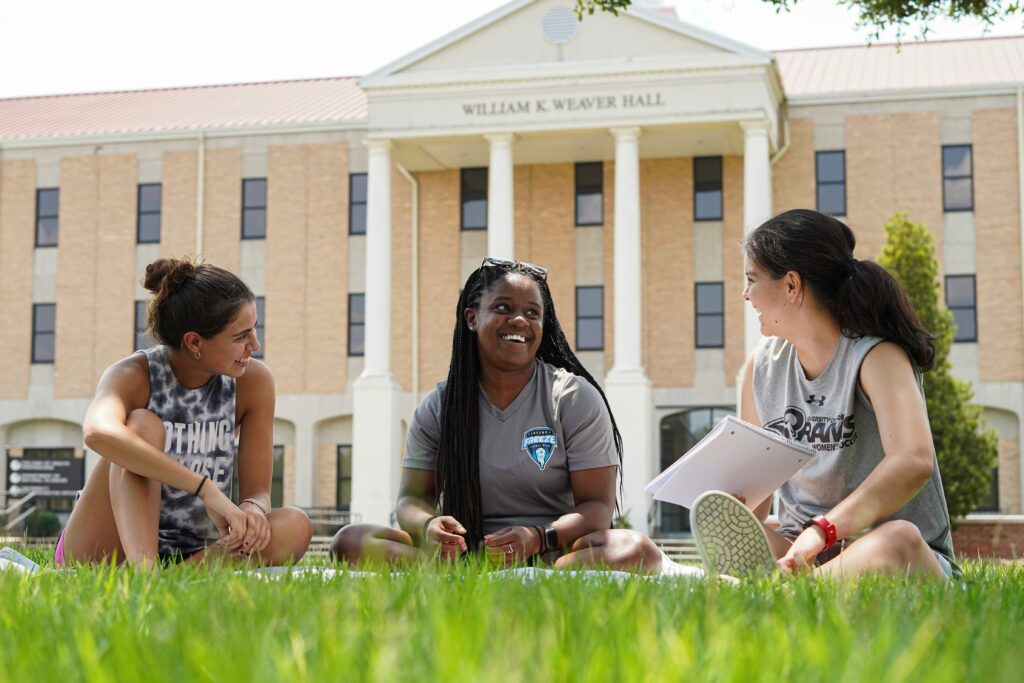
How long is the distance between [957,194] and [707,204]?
6.29 meters

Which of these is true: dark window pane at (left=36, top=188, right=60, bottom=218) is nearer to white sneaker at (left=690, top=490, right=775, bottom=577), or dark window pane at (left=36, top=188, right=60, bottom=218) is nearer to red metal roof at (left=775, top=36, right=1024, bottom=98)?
red metal roof at (left=775, top=36, right=1024, bottom=98)

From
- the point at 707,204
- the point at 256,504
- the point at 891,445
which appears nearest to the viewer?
the point at 891,445

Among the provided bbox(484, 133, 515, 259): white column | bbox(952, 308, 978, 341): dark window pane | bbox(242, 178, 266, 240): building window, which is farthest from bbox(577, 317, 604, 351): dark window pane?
bbox(242, 178, 266, 240): building window

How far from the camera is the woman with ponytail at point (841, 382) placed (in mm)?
4527

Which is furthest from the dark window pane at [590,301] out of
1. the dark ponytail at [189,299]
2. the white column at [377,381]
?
the dark ponytail at [189,299]

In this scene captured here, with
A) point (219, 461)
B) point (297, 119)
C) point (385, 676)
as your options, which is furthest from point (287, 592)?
point (297, 119)

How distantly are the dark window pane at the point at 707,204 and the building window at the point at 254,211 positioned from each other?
479 inches

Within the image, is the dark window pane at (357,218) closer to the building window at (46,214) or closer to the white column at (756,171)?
the building window at (46,214)

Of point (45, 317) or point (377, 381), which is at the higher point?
point (45, 317)

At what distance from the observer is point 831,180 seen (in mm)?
31922

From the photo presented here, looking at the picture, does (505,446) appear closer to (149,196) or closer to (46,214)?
(149,196)

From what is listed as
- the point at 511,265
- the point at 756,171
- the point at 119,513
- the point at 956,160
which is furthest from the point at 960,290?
the point at 119,513

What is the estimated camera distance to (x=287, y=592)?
Result: 125 inches

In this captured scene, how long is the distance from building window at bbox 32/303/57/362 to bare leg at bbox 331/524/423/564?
108ft
